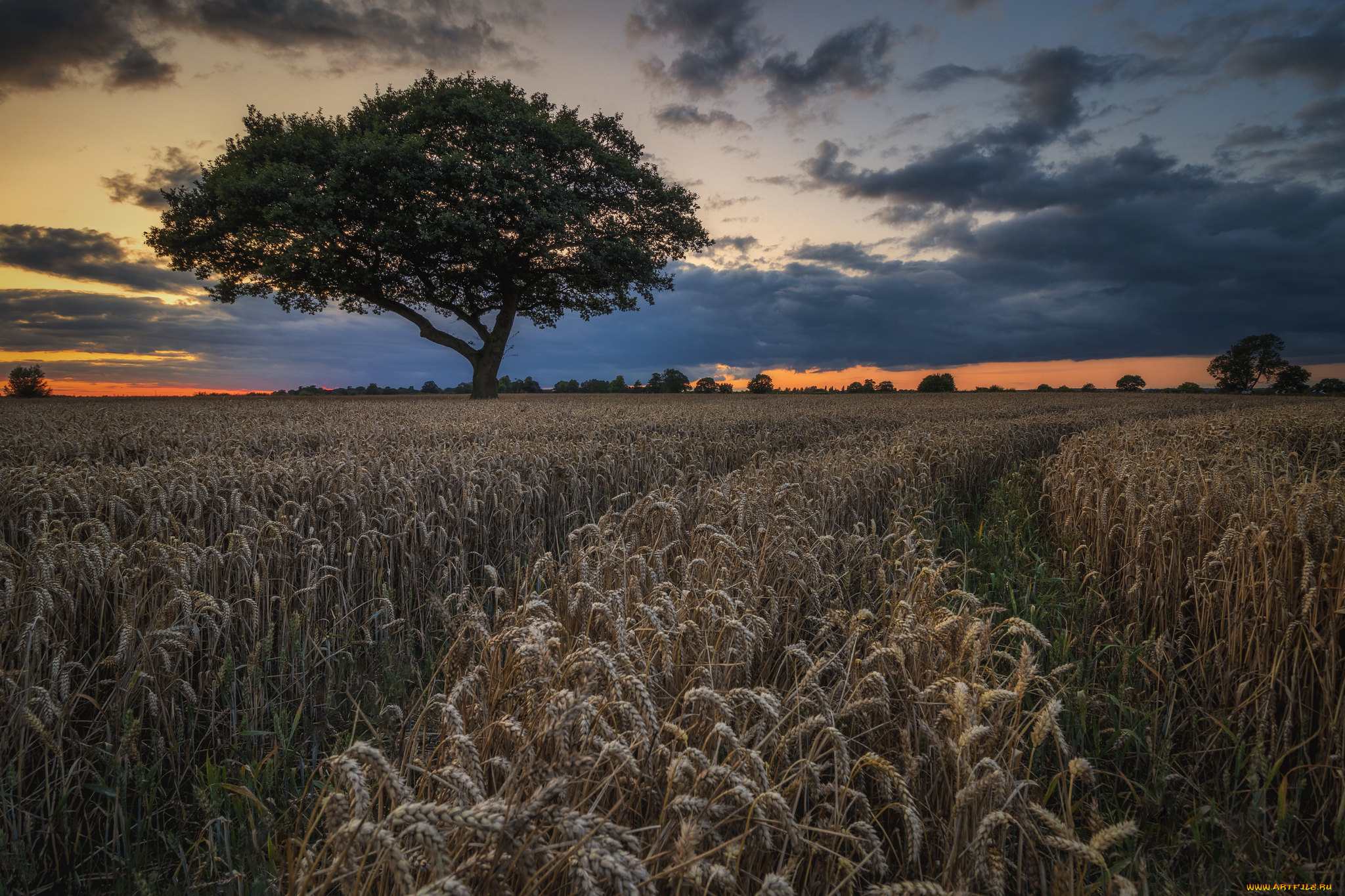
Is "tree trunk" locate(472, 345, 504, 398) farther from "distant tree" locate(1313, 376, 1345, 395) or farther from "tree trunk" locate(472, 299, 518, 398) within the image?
"distant tree" locate(1313, 376, 1345, 395)

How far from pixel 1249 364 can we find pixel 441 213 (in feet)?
320

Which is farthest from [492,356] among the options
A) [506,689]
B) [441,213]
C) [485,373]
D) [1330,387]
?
[1330,387]

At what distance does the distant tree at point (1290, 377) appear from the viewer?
68.9 metres

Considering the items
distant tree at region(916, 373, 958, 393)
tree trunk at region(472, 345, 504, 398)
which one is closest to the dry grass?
tree trunk at region(472, 345, 504, 398)

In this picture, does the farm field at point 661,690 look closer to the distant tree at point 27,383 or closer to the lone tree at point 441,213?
the lone tree at point 441,213

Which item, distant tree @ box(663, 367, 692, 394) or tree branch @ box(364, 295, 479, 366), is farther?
distant tree @ box(663, 367, 692, 394)

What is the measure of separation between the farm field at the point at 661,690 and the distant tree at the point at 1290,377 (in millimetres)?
93290

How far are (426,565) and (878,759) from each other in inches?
150

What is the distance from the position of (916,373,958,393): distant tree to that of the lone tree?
109 ft

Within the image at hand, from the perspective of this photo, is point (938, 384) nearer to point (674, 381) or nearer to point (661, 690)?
point (674, 381)

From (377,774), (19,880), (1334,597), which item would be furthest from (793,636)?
(19,880)

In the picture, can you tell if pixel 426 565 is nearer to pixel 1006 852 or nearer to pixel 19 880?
pixel 19 880

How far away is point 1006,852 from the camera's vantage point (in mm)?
1853

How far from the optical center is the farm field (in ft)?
4.60
